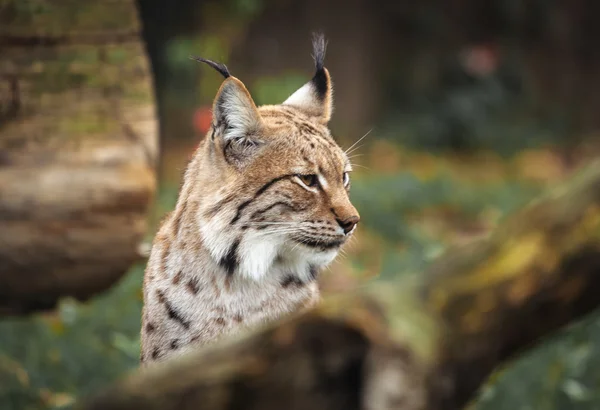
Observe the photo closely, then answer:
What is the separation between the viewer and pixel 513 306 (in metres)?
2.54

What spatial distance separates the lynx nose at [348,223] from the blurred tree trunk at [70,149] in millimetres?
1502

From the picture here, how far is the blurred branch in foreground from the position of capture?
2145 millimetres

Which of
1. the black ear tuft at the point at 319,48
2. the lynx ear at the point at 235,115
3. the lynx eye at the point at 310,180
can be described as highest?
the black ear tuft at the point at 319,48

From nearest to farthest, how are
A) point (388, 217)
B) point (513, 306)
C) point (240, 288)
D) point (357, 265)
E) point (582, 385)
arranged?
point (513, 306) < point (240, 288) < point (582, 385) < point (357, 265) < point (388, 217)

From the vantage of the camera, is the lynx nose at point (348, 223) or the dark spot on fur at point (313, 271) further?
the dark spot on fur at point (313, 271)

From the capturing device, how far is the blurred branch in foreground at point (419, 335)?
7.04 feet

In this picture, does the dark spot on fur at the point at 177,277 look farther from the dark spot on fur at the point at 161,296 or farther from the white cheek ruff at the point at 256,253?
the white cheek ruff at the point at 256,253

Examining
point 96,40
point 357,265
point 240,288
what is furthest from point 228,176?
point 357,265

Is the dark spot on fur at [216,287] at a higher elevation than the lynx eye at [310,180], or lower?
lower

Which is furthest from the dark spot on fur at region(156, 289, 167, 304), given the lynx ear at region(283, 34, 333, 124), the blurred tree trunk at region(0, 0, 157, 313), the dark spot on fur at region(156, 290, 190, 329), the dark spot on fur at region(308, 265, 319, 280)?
the blurred tree trunk at region(0, 0, 157, 313)

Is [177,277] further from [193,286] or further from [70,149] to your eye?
[70,149]

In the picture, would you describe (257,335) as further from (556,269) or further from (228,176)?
(228,176)

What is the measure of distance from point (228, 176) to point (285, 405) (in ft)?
4.76

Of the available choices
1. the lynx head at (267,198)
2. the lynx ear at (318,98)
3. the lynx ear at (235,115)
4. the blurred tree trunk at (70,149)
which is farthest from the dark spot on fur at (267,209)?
the blurred tree trunk at (70,149)
